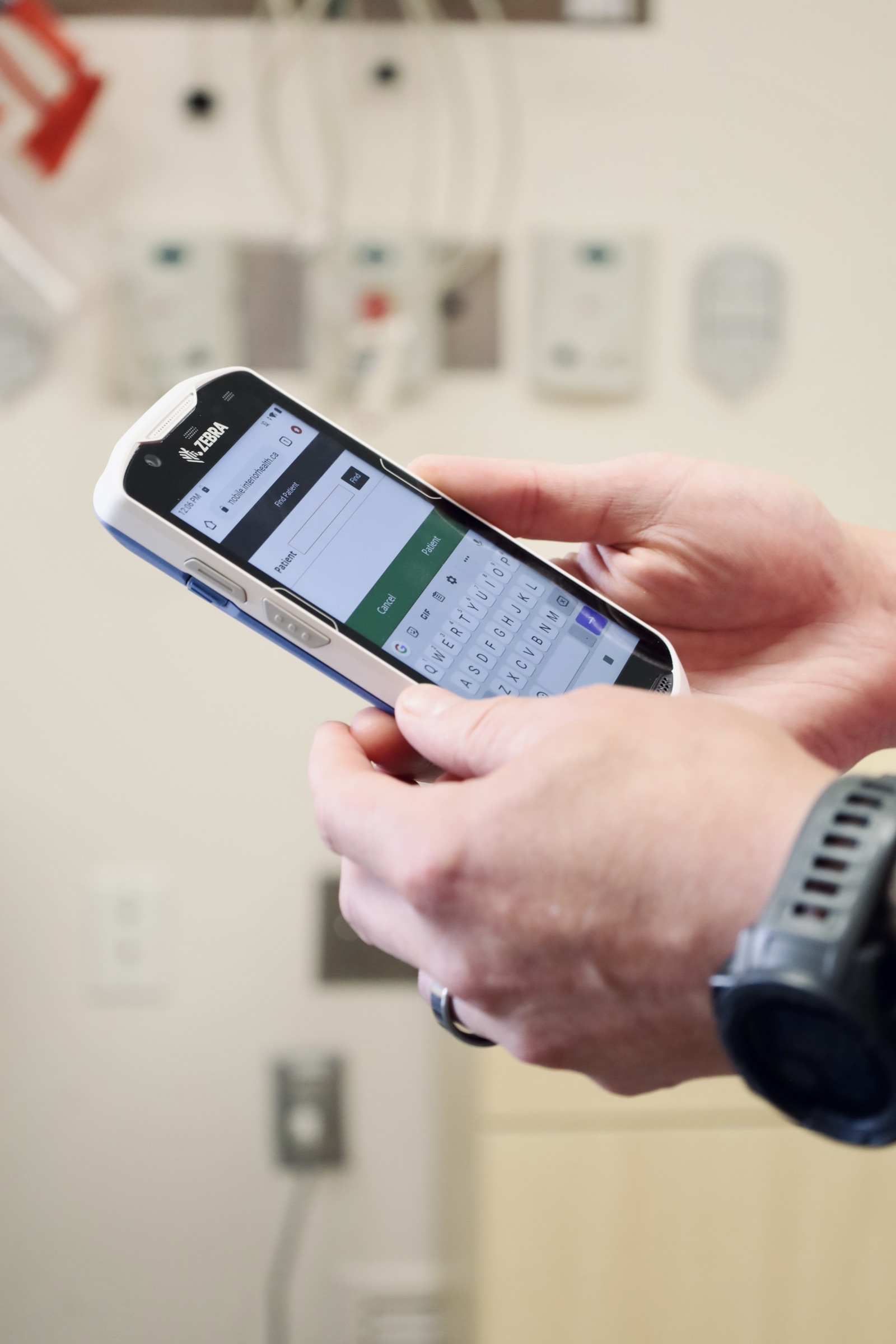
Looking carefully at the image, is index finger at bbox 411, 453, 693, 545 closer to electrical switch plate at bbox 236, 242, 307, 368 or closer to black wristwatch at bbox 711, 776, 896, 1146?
black wristwatch at bbox 711, 776, 896, 1146

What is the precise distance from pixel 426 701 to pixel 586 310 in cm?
70

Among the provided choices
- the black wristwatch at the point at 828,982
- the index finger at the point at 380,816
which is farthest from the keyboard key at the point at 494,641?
the black wristwatch at the point at 828,982

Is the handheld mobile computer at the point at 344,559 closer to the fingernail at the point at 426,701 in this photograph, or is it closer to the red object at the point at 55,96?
the fingernail at the point at 426,701

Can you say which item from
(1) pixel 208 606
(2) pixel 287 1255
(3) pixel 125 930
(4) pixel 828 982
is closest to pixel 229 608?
(4) pixel 828 982

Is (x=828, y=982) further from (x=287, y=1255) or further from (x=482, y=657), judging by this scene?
(x=287, y=1255)

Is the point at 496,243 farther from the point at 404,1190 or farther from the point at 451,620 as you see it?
the point at 404,1190

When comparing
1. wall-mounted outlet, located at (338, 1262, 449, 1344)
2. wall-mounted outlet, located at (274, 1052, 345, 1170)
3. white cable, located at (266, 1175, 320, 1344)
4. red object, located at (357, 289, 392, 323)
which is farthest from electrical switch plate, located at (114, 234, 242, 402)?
wall-mounted outlet, located at (338, 1262, 449, 1344)

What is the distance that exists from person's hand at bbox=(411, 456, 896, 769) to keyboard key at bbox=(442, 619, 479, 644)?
0.09m

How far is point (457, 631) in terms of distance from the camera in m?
0.57

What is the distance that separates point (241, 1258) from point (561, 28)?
4.37ft

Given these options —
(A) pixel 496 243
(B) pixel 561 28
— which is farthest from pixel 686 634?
(B) pixel 561 28

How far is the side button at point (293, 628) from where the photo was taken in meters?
0.54

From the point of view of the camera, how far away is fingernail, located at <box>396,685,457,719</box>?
49 cm

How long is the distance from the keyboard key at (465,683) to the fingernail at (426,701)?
0.04 meters
